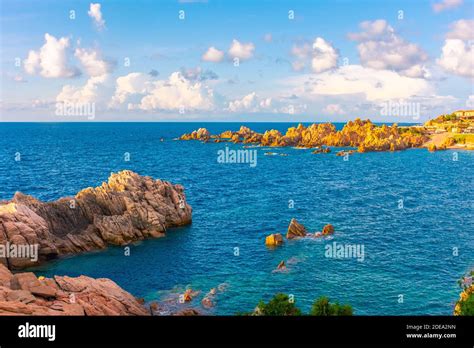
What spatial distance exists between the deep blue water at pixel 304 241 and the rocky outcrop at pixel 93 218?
294 centimetres

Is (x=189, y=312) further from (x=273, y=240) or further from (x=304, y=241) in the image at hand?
(x=304, y=241)

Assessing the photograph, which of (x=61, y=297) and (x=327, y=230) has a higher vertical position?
(x=61, y=297)

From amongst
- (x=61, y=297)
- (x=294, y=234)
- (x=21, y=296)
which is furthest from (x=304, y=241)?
(x=21, y=296)

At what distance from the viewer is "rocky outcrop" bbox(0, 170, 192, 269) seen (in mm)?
54594

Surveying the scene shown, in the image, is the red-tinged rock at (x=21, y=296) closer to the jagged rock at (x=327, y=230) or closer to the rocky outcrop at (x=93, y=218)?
the rocky outcrop at (x=93, y=218)

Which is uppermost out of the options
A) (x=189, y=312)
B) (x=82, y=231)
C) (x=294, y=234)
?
(x=82, y=231)

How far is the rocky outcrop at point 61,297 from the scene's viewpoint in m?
28.9

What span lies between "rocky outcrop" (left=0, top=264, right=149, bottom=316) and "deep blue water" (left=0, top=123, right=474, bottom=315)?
7.31 m

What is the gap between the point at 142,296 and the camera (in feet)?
146

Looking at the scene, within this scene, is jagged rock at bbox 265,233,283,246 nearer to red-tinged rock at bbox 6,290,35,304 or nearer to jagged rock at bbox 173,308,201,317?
jagged rock at bbox 173,308,201,317

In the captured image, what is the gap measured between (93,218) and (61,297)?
34.9 meters

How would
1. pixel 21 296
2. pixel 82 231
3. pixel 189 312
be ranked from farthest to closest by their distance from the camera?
pixel 82 231, pixel 189 312, pixel 21 296

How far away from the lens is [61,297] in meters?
32.9
